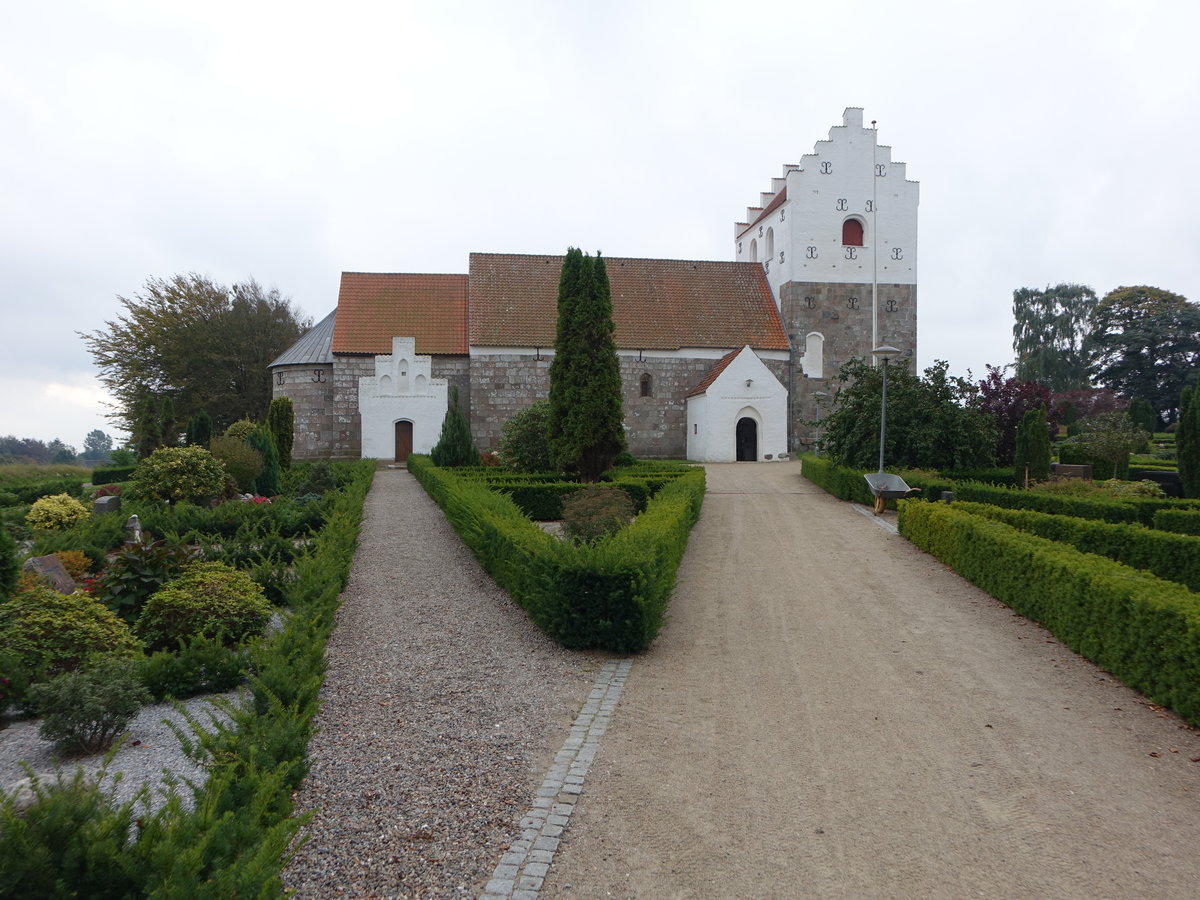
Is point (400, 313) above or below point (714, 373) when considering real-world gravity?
above

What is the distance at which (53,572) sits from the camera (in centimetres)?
707

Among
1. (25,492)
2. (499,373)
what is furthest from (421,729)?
(499,373)

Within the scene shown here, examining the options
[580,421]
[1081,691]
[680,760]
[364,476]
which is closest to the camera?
[680,760]

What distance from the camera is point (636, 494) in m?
13.6

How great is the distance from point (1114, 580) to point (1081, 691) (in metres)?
0.97

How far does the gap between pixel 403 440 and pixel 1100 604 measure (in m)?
22.0

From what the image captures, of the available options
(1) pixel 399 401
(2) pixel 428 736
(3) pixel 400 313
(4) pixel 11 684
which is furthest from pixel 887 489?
(3) pixel 400 313

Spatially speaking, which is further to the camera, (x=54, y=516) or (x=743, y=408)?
(x=743, y=408)

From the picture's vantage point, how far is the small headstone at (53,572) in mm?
6859

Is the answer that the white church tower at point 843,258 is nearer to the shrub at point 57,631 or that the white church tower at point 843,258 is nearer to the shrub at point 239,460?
the shrub at point 239,460

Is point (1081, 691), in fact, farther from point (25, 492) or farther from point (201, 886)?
point (25, 492)

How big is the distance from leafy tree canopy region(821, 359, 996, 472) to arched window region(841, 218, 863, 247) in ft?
39.0

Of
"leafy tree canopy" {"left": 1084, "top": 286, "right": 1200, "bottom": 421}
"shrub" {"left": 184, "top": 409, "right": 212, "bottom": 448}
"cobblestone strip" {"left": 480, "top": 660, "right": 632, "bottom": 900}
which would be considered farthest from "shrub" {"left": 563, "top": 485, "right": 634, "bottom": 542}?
"leafy tree canopy" {"left": 1084, "top": 286, "right": 1200, "bottom": 421}

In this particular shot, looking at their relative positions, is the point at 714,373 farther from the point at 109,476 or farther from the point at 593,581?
the point at 593,581
